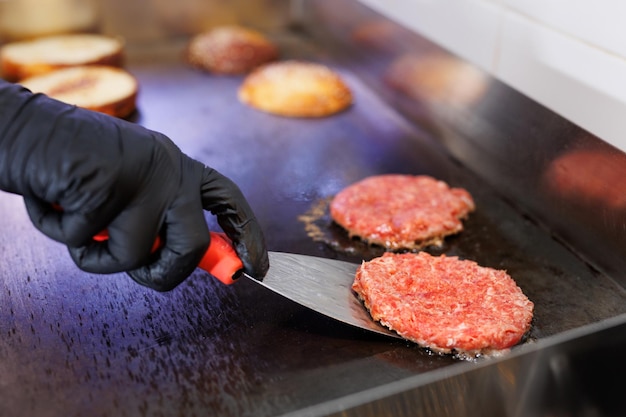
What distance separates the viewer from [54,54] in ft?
10.2

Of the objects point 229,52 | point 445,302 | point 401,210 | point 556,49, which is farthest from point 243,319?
point 229,52

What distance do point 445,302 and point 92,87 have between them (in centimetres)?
191

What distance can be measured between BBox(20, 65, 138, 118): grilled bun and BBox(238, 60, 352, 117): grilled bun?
0.53m

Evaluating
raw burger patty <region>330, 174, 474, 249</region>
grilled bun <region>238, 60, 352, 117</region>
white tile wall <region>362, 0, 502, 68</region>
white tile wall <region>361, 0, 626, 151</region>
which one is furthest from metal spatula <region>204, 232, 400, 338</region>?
grilled bun <region>238, 60, 352, 117</region>

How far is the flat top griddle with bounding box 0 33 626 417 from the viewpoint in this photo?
1371mm

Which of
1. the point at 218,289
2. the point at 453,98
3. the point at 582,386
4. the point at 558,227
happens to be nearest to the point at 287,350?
the point at 218,289

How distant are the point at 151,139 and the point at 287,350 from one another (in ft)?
1.85

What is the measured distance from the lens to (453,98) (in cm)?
253

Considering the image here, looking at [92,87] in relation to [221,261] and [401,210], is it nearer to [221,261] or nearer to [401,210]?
[401,210]

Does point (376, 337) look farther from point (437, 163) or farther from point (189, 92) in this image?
point (189, 92)

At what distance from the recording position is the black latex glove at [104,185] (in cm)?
123

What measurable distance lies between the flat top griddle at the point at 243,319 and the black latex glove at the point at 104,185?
22cm

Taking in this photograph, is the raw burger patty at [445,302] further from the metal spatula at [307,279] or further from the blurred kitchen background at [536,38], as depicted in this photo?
the blurred kitchen background at [536,38]

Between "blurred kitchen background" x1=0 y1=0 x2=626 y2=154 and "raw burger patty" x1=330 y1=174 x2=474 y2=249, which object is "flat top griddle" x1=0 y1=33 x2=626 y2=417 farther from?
"blurred kitchen background" x1=0 y1=0 x2=626 y2=154
